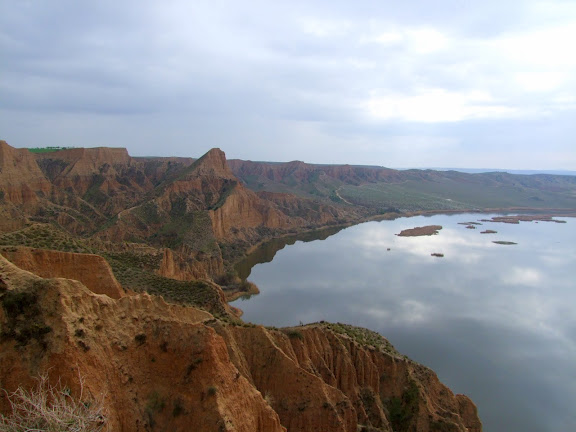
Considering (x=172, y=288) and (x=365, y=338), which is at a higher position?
(x=172, y=288)

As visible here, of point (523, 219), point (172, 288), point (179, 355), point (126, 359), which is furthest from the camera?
point (523, 219)

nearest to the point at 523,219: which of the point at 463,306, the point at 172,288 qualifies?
the point at 463,306

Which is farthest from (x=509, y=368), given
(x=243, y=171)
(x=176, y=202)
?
(x=243, y=171)

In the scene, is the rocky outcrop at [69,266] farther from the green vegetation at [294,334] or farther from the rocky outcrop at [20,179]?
the rocky outcrop at [20,179]

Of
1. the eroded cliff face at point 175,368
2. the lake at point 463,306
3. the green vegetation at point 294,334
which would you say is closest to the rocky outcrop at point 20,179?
the lake at point 463,306

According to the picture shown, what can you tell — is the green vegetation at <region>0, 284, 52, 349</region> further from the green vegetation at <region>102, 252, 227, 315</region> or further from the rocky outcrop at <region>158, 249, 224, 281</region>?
the rocky outcrop at <region>158, 249, 224, 281</region>

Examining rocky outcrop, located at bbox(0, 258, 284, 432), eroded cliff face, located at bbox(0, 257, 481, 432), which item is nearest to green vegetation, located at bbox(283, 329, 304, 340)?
eroded cliff face, located at bbox(0, 257, 481, 432)

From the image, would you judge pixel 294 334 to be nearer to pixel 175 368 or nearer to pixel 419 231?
pixel 175 368
